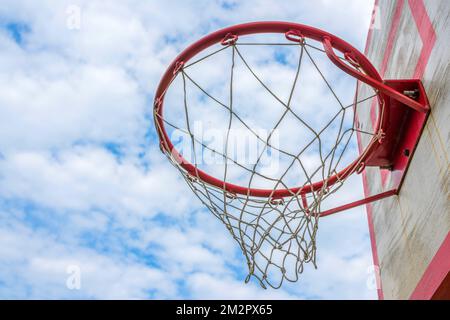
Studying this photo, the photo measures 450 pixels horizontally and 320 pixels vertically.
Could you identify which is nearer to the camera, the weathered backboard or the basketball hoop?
the weathered backboard

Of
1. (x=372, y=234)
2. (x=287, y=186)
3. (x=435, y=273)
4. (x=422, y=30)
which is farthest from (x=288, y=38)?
(x=372, y=234)

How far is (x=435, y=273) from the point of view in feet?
6.80

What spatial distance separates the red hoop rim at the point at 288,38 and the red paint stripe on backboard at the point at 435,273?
63cm

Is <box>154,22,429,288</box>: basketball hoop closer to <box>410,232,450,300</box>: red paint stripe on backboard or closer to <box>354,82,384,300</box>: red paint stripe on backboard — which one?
<box>354,82,384,300</box>: red paint stripe on backboard

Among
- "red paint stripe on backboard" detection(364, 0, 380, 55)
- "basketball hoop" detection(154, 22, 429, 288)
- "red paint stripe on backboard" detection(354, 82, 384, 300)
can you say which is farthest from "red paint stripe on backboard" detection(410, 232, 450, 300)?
"red paint stripe on backboard" detection(364, 0, 380, 55)

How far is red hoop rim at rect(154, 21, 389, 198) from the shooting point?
2.35m

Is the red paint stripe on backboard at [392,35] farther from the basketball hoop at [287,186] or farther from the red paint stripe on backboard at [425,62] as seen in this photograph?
the basketball hoop at [287,186]

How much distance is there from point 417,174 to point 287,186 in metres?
0.62

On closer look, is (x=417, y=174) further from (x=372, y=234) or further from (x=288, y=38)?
(x=288, y=38)

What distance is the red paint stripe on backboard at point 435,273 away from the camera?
1970 millimetres

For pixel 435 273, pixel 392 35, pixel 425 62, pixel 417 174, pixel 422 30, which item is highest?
pixel 392 35

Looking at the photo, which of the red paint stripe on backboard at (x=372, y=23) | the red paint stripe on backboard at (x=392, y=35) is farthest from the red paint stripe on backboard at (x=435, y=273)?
the red paint stripe on backboard at (x=372, y=23)
